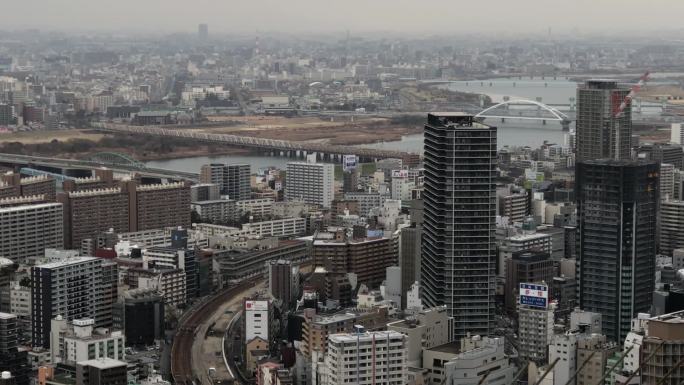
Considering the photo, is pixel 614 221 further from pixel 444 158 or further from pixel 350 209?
pixel 350 209

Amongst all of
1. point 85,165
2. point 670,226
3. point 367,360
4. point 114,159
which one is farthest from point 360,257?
point 114,159

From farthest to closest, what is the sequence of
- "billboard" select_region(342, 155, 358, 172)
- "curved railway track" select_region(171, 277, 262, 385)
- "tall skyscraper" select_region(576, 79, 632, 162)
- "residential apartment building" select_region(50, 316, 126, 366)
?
"billboard" select_region(342, 155, 358, 172)
"tall skyscraper" select_region(576, 79, 632, 162)
"curved railway track" select_region(171, 277, 262, 385)
"residential apartment building" select_region(50, 316, 126, 366)

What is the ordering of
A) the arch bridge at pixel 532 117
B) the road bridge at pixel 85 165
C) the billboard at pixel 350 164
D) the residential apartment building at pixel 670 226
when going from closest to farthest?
the residential apartment building at pixel 670 226 → the billboard at pixel 350 164 → the road bridge at pixel 85 165 → the arch bridge at pixel 532 117

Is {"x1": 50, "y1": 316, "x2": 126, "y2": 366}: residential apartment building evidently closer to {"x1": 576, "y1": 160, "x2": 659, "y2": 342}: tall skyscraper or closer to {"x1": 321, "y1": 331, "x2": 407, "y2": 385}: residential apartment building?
{"x1": 321, "y1": 331, "x2": 407, "y2": 385}: residential apartment building

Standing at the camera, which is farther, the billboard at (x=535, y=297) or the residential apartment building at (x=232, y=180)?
the residential apartment building at (x=232, y=180)

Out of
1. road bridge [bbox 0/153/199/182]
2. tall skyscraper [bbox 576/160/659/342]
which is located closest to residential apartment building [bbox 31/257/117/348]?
tall skyscraper [bbox 576/160/659/342]

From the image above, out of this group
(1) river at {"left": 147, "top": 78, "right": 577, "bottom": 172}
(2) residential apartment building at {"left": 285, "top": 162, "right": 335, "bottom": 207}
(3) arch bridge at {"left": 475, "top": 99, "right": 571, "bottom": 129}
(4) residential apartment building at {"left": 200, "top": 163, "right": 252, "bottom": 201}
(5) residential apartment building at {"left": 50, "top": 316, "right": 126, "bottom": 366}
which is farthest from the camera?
(3) arch bridge at {"left": 475, "top": 99, "right": 571, "bottom": 129}

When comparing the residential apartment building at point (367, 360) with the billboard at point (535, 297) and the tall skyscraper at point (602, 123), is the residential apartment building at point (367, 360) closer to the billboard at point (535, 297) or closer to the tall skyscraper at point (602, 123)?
the billboard at point (535, 297)

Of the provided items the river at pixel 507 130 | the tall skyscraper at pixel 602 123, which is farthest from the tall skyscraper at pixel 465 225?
the river at pixel 507 130
